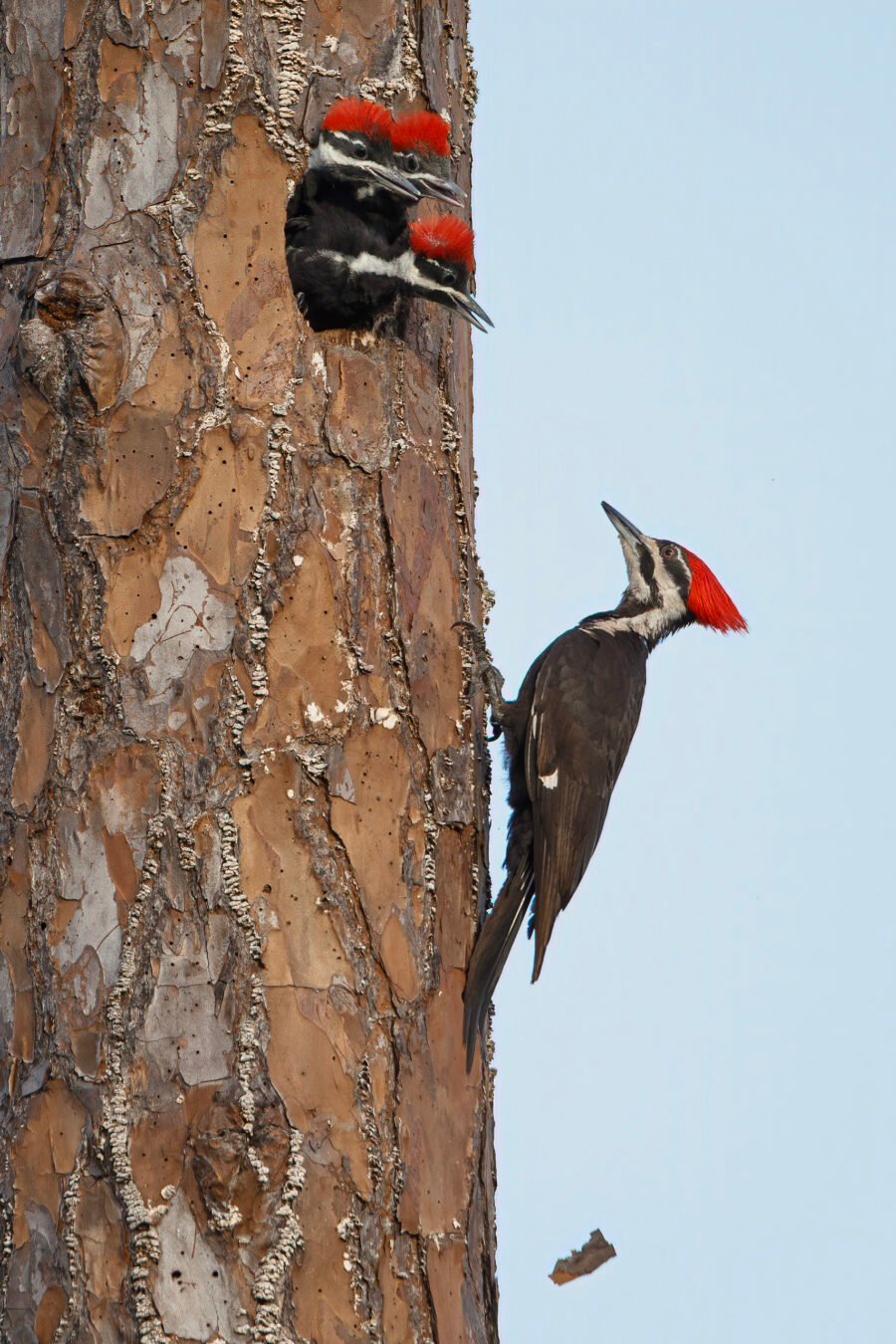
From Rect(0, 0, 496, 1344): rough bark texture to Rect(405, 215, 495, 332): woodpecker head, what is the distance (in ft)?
0.24

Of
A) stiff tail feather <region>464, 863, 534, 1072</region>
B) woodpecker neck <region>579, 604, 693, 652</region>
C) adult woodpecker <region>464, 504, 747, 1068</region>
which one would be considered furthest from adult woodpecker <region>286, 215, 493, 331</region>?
woodpecker neck <region>579, 604, 693, 652</region>

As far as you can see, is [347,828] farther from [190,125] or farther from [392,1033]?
[190,125]

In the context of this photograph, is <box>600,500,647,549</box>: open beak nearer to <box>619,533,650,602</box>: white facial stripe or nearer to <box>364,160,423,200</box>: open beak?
<box>619,533,650,602</box>: white facial stripe

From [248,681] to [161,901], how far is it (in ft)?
1.10

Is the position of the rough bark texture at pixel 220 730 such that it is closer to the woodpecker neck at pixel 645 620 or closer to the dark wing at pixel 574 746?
the dark wing at pixel 574 746

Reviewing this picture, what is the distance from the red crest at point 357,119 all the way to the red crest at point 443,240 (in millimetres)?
177

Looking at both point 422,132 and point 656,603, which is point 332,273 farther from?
point 656,603

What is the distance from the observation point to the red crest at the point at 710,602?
14.4ft

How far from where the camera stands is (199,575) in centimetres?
224

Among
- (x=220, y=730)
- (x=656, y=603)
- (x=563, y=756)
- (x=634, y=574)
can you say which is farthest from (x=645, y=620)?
(x=220, y=730)

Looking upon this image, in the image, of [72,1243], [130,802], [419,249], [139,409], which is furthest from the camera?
[419,249]

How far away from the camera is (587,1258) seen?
2514 mm

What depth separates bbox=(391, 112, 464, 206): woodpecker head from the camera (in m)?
2.56

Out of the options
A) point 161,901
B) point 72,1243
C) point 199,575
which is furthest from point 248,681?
point 72,1243
